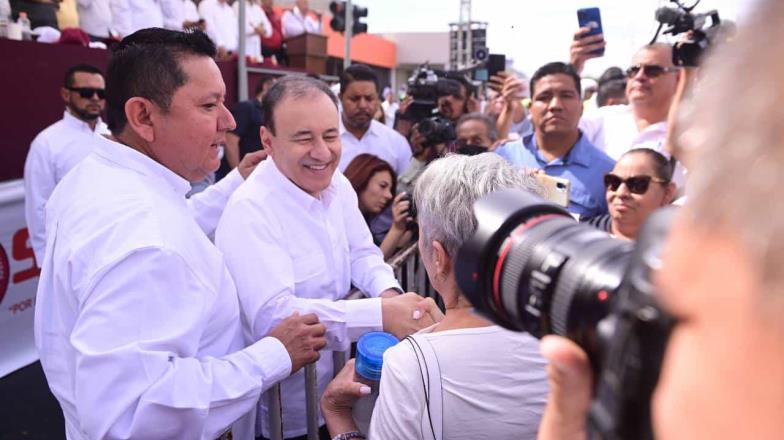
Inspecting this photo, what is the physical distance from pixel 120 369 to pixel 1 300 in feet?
10.4

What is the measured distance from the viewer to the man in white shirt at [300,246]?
1823 millimetres

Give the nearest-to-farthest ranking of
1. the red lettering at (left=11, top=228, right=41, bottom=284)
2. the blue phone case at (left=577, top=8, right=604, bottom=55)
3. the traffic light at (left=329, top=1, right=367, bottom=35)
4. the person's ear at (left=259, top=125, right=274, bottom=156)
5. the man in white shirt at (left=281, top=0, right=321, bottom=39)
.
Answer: the person's ear at (left=259, top=125, right=274, bottom=156) < the blue phone case at (left=577, top=8, right=604, bottom=55) < the red lettering at (left=11, top=228, right=41, bottom=284) < the traffic light at (left=329, top=1, right=367, bottom=35) < the man in white shirt at (left=281, top=0, right=321, bottom=39)

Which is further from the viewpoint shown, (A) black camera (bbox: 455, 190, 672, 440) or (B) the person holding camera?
(B) the person holding camera

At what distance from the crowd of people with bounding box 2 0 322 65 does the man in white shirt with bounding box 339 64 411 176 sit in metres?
1.01

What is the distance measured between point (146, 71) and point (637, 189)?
1.95m

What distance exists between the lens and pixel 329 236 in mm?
2133

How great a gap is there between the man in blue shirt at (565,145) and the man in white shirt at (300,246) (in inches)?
46.0

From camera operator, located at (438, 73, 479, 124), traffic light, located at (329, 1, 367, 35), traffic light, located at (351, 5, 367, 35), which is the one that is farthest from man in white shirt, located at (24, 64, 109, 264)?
traffic light, located at (351, 5, 367, 35)

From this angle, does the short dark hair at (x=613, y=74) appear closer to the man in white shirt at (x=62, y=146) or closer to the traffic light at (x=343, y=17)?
the traffic light at (x=343, y=17)

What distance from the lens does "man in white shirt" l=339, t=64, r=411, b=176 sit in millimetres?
4076

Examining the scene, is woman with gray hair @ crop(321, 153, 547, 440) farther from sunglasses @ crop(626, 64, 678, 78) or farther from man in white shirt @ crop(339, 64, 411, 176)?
man in white shirt @ crop(339, 64, 411, 176)

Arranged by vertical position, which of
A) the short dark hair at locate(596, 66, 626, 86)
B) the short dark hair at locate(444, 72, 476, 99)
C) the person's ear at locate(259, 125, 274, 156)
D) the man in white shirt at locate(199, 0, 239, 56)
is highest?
the man in white shirt at locate(199, 0, 239, 56)

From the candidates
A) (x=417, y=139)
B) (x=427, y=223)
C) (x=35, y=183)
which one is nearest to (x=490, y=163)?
(x=427, y=223)

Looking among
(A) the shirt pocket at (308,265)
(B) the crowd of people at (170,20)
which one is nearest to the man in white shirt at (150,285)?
(A) the shirt pocket at (308,265)
